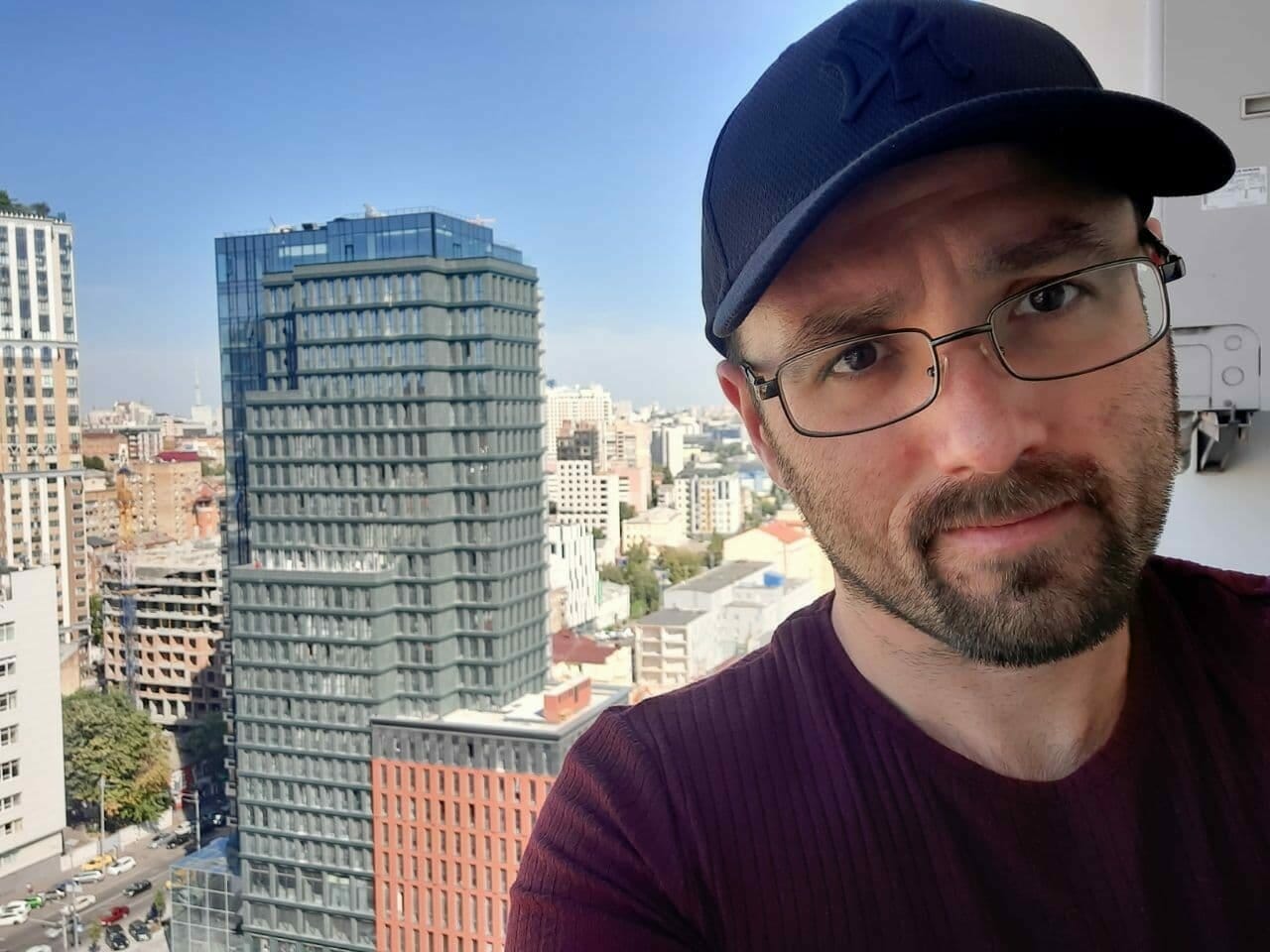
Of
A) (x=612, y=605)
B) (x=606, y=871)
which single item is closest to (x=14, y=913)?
(x=612, y=605)

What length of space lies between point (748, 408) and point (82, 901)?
7.52 feet

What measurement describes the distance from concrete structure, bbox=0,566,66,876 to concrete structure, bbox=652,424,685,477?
159cm

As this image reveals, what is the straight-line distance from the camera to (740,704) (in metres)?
0.48

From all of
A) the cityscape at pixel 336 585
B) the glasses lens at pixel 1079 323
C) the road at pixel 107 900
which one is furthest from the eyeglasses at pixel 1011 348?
the road at pixel 107 900

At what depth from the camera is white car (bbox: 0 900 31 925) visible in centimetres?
196

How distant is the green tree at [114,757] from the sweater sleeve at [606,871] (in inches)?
80.3

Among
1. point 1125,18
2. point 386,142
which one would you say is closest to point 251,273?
point 386,142

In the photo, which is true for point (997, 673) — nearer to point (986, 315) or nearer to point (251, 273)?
point (986, 315)

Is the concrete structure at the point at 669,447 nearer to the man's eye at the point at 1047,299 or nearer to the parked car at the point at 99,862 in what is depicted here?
the parked car at the point at 99,862

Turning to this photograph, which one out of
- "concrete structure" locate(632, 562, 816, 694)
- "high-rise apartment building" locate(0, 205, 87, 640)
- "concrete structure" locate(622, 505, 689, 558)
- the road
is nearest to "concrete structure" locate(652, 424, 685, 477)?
"concrete structure" locate(622, 505, 689, 558)

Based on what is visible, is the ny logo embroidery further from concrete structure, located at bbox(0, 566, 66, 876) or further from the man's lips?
concrete structure, located at bbox(0, 566, 66, 876)

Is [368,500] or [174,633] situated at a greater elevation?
[368,500]

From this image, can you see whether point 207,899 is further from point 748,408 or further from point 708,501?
point 748,408

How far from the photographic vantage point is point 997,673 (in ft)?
1.50
